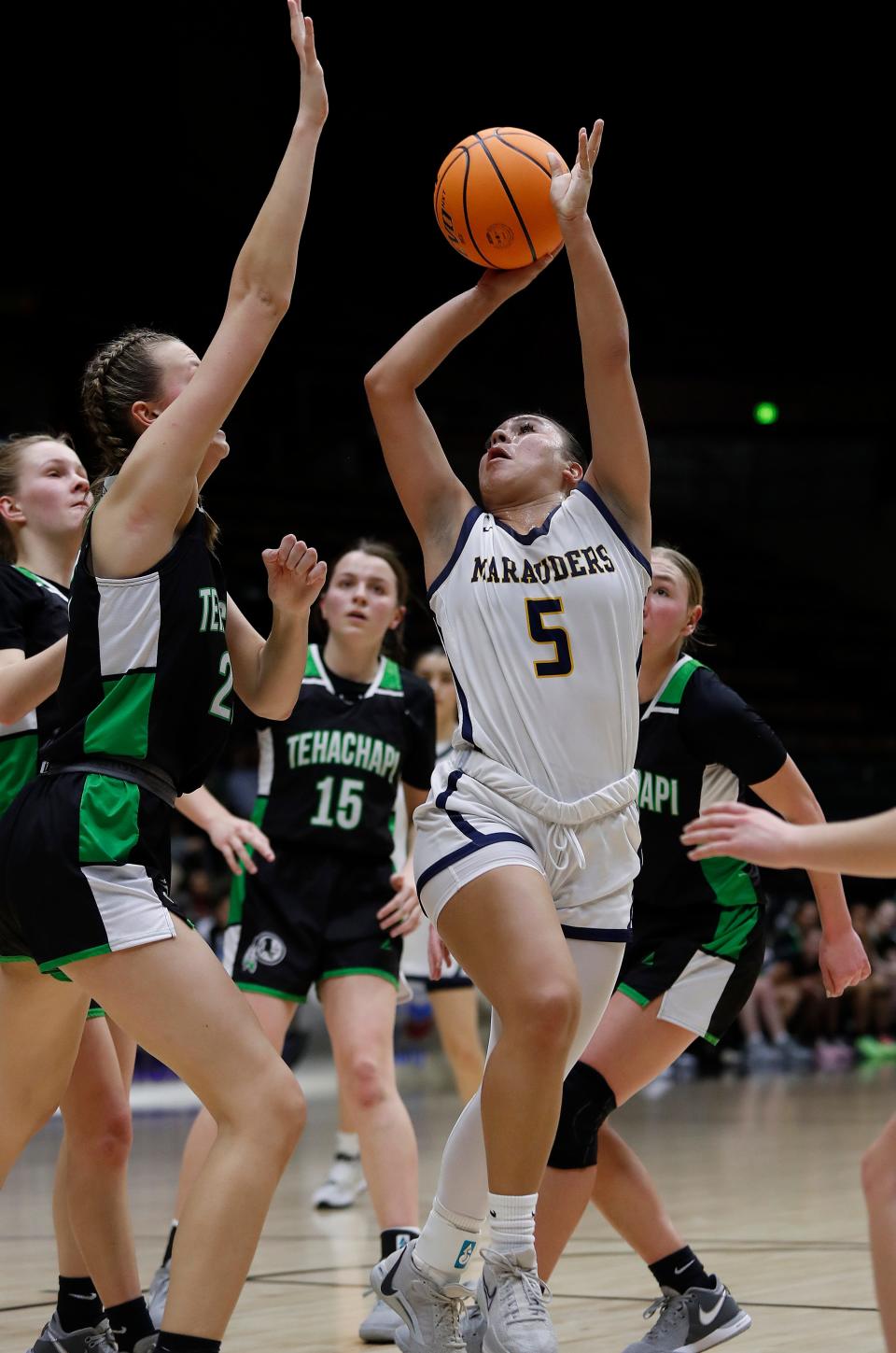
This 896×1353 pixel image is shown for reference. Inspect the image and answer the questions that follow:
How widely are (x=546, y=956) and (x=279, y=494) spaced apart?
51.6ft

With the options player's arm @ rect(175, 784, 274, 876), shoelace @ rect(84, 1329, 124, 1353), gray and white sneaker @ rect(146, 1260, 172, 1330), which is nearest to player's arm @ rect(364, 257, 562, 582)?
player's arm @ rect(175, 784, 274, 876)

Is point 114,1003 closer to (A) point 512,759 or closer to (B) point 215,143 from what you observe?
(A) point 512,759

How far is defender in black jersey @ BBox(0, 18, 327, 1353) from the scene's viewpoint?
9.11 ft

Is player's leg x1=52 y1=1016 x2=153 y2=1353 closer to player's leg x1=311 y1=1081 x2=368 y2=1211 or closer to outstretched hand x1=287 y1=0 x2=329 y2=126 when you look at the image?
outstretched hand x1=287 y1=0 x2=329 y2=126

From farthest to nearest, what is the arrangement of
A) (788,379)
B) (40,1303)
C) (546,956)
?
(788,379) → (40,1303) → (546,956)

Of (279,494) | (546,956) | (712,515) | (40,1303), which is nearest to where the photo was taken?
(546,956)

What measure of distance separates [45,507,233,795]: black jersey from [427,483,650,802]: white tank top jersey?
2.15 ft

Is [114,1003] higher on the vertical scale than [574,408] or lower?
lower

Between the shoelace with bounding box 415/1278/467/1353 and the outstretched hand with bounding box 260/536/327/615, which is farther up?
the outstretched hand with bounding box 260/536/327/615

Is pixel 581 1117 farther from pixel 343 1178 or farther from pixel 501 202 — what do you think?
pixel 343 1178

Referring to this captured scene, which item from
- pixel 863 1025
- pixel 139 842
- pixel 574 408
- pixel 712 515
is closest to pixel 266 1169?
pixel 139 842

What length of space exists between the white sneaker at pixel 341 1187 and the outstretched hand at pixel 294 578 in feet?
13.2

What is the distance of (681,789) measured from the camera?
4.28m

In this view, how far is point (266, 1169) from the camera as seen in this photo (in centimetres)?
278
